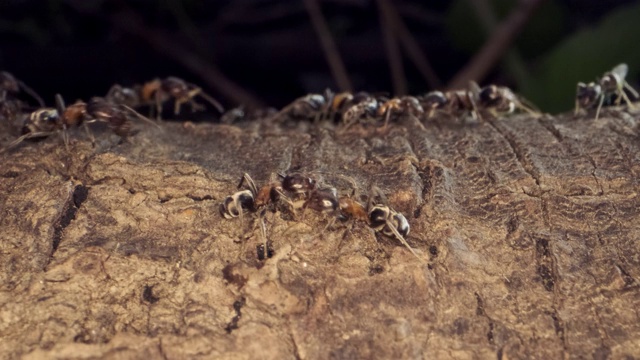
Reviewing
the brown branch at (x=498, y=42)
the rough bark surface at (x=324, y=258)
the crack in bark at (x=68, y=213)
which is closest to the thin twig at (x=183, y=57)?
the brown branch at (x=498, y=42)

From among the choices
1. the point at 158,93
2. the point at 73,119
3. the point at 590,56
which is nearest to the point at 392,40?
the point at 590,56

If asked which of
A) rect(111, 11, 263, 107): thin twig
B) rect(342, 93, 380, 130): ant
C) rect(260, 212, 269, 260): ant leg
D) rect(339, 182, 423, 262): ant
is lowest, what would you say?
rect(111, 11, 263, 107): thin twig

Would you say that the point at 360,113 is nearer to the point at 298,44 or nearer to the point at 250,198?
the point at 250,198

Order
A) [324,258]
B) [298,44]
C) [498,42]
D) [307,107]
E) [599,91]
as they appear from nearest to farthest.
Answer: [324,258]
[599,91]
[307,107]
[498,42]
[298,44]

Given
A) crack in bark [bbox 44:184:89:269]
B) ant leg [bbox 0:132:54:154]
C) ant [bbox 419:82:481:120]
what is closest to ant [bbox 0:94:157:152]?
ant leg [bbox 0:132:54:154]

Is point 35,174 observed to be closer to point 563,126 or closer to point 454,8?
point 563,126

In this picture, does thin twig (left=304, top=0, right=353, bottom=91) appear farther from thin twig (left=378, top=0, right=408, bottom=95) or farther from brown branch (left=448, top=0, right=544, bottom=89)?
brown branch (left=448, top=0, right=544, bottom=89)

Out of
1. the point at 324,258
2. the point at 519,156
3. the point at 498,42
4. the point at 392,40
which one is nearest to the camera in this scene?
the point at 324,258
